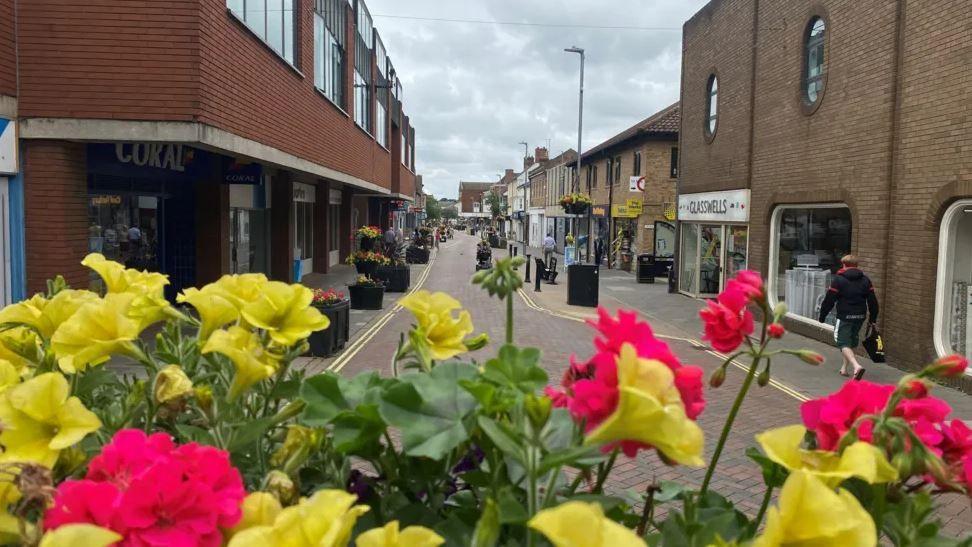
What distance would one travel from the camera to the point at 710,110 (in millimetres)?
19141

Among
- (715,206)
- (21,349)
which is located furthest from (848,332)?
(21,349)

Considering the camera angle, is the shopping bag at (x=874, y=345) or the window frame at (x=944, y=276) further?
the shopping bag at (x=874, y=345)

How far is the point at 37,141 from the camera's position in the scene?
9484 mm

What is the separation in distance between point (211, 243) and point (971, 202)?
11.6m

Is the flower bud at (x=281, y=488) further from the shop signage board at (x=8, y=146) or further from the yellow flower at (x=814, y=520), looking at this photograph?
the shop signage board at (x=8, y=146)

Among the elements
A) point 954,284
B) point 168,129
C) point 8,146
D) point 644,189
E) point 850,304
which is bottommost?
point 850,304

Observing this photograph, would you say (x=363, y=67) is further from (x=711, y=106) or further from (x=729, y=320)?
(x=729, y=320)

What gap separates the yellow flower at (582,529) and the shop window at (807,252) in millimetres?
13051

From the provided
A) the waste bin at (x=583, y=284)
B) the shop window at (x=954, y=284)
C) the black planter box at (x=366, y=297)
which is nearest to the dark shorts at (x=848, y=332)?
the shop window at (x=954, y=284)

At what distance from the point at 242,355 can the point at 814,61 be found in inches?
558

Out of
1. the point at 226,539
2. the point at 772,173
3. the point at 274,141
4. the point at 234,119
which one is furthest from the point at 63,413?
the point at 772,173

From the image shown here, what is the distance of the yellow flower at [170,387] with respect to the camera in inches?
55.7

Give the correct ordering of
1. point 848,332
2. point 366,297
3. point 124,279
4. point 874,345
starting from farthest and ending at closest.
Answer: point 366,297, point 874,345, point 848,332, point 124,279

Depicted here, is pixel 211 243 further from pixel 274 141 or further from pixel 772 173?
pixel 772 173
